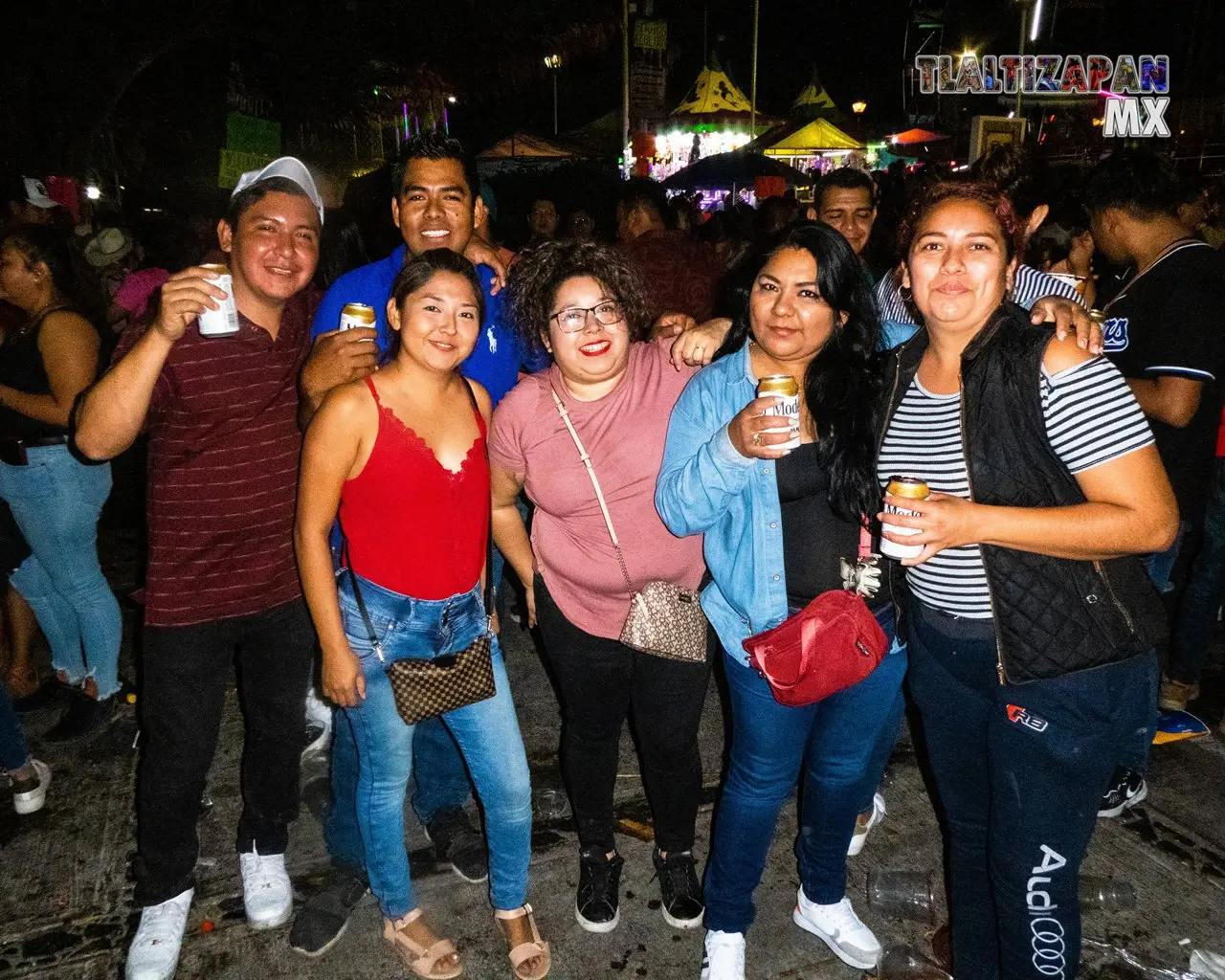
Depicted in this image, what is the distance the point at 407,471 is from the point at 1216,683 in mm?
4654

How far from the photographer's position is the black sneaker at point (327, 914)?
109 inches

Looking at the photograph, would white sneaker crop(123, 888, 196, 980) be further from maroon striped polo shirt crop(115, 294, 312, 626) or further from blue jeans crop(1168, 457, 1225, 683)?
blue jeans crop(1168, 457, 1225, 683)

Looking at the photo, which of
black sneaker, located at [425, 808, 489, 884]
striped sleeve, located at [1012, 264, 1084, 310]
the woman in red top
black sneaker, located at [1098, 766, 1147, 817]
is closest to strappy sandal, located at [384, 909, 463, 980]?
the woman in red top

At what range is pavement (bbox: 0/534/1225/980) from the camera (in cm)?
275

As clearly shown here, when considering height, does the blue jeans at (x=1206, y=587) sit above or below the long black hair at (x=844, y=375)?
below

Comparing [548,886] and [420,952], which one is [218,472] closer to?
[420,952]

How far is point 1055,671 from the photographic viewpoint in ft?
6.19

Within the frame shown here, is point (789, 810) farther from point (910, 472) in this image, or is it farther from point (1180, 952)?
point (910, 472)

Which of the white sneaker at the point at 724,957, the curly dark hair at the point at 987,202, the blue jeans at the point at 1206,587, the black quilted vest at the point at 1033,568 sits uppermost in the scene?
the curly dark hair at the point at 987,202

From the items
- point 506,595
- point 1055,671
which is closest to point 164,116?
point 506,595

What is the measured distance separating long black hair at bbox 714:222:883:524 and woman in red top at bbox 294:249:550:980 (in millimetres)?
992

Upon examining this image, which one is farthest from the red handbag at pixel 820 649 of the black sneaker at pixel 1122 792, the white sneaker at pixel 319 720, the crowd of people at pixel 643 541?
the white sneaker at pixel 319 720

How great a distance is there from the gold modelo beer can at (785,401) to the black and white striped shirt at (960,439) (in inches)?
14.0

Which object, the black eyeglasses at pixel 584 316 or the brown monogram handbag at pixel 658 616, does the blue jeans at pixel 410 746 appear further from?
the black eyeglasses at pixel 584 316
